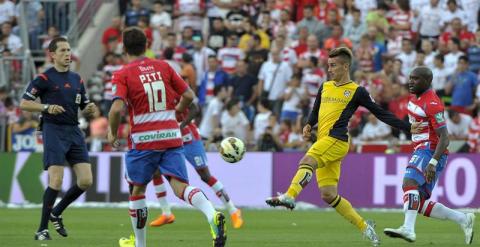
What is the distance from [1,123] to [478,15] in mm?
10928

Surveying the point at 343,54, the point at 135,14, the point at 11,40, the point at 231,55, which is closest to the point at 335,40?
the point at 231,55

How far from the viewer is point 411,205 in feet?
41.5

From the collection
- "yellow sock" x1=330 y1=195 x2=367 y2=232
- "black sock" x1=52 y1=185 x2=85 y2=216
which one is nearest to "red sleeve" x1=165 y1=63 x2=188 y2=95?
"yellow sock" x1=330 y1=195 x2=367 y2=232

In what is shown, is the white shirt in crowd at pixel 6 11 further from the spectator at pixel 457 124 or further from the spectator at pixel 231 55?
the spectator at pixel 457 124

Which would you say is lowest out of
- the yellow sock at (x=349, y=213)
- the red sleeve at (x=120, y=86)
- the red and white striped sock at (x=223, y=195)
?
the red and white striped sock at (x=223, y=195)

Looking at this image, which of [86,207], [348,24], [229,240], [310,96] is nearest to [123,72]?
[229,240]

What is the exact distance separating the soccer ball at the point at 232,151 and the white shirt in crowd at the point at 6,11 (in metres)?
14.8

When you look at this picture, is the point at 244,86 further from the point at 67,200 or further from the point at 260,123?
the point at 67,200

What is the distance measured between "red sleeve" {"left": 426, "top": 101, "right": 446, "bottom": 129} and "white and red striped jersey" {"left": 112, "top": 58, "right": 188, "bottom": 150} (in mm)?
2994

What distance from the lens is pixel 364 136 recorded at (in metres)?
23.0

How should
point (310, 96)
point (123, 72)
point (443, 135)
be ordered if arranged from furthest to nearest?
point (310, 96) < point (443, 135) < point (123, 72)

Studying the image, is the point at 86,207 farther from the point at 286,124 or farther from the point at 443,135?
the point at 443,135

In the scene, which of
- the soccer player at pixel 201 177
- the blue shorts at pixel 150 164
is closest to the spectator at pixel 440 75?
the soccer player at pixel 201 177

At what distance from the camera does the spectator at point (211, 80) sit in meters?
25.4
